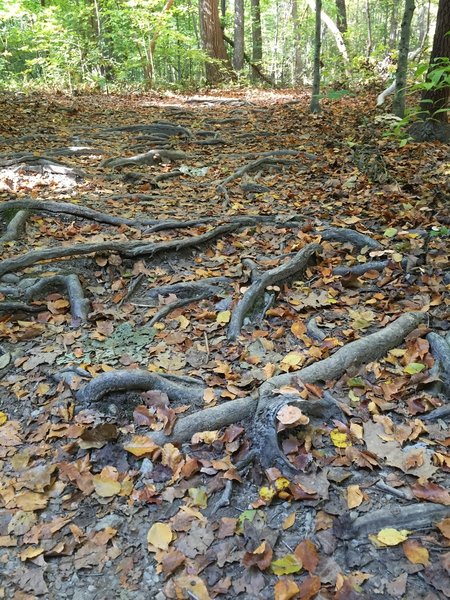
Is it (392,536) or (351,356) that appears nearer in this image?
(392,536)

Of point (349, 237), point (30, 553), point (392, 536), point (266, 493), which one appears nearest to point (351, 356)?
A: point (266, 493)

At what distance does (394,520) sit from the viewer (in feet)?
7.73

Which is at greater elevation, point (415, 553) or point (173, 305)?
point (173, 305)

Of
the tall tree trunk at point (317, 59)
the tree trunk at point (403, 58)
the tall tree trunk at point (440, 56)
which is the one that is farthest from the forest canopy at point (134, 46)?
the tall tree trunk at point (440, 56)

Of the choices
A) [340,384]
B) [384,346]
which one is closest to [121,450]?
[340,384]

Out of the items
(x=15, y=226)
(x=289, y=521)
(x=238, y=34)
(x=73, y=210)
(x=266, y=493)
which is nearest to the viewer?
(x=289, y=521)

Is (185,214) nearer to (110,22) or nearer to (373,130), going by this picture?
(373,130)

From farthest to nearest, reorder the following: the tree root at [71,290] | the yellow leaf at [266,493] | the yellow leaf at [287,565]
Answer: the tree root at [71,290], the yellow leaf at [266,493], the yellow leaf at [287,565]

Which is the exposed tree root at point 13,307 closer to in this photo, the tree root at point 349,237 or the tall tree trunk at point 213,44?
the tree root at point 349,237

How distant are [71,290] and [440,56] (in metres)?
6.50

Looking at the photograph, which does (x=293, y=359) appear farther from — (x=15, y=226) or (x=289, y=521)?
(x=15, y=226)

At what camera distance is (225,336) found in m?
4.00

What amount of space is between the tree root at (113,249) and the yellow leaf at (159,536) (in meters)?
3.08

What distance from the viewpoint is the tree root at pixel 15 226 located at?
5.34 m
